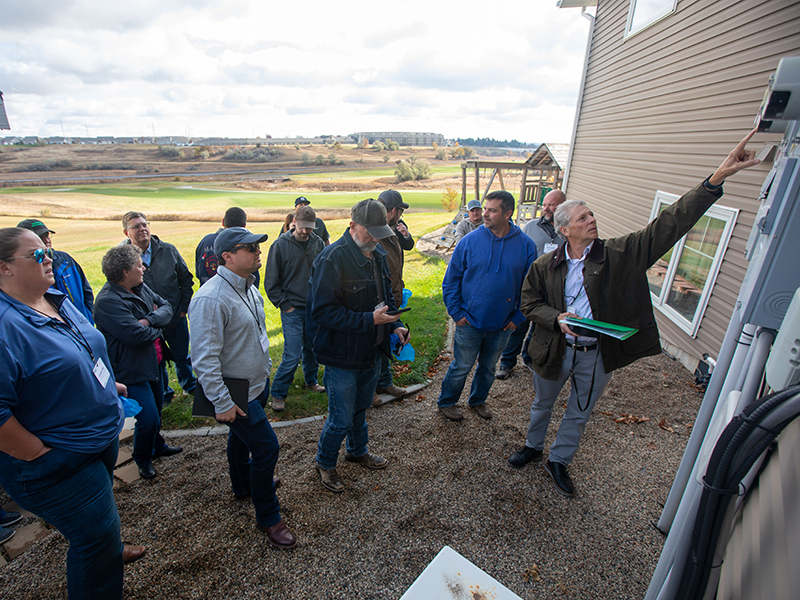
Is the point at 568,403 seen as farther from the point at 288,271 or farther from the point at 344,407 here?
the point at 288,271

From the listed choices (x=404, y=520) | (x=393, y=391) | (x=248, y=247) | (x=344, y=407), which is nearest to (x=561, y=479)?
(x=404, y=520)

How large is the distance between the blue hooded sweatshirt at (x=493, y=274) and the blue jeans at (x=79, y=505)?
3129 mm

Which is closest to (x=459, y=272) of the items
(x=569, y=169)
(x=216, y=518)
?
(x=216, y=518)

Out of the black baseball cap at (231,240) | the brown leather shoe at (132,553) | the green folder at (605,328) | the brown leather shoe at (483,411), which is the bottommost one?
the brown leather shoe at (483,411)

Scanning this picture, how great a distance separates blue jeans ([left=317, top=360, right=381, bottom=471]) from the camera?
10.2ft

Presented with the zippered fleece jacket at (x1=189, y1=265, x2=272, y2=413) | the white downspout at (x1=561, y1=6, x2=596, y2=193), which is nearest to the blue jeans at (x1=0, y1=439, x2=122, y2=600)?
the zippered fleece jacket at (x1=189, y1=265, x2=272, y2=413)

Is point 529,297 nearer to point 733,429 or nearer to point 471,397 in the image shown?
point 471,397

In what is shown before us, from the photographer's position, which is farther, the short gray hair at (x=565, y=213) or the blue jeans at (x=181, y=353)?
the blue jeans at (x=181, y=353)

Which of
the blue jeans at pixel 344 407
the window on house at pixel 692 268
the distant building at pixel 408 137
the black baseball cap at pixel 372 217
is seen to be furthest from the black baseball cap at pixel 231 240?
the distant building at pixel 408 137

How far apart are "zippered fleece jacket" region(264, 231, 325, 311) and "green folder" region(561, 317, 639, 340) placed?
2979 millimetres

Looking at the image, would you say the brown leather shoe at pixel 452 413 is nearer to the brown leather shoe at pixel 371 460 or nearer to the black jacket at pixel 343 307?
the brown leather shoe at pixel 371 460

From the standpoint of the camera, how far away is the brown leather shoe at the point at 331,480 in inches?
131

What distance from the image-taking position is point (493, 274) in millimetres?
3877

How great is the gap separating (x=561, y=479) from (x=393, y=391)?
7.34 feet
